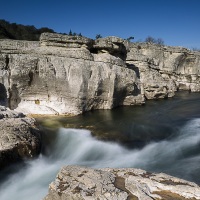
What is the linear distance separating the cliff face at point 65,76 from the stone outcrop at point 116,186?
730 cm

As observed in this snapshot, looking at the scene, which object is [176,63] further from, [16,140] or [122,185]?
[122,185]

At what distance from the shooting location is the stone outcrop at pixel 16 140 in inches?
230

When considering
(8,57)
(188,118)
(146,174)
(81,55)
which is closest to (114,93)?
(81,55)

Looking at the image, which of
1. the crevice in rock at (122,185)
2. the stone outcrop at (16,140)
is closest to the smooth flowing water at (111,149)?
the stone outcrop at (16,140)

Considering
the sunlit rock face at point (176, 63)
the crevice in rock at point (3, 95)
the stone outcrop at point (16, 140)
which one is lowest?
the stone outcrop at point (16, 140)

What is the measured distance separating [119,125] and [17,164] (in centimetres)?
458

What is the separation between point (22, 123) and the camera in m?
6.71

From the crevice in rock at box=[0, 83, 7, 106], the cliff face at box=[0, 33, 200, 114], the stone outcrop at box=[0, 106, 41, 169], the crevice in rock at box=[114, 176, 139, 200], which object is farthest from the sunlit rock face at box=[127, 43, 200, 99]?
the crevice in rock at box=[114, 176, 139, 200]

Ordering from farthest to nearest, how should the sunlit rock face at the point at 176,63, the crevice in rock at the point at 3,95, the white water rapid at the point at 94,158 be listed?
the sunlit rock face at the point at 176,63, the crevice in rock at the point at 3,95, the white water rapid at the point at 94,158

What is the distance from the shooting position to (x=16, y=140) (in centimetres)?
613

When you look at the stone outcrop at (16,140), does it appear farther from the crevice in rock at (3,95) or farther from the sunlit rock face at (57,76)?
the sunlit rock face at (57,76)

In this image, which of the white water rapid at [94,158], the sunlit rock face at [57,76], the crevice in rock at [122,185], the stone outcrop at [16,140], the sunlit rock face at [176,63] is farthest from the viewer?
the sunlit rock face at [176,63]

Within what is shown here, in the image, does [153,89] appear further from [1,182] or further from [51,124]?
[1,182]

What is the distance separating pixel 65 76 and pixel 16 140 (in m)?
5.21
